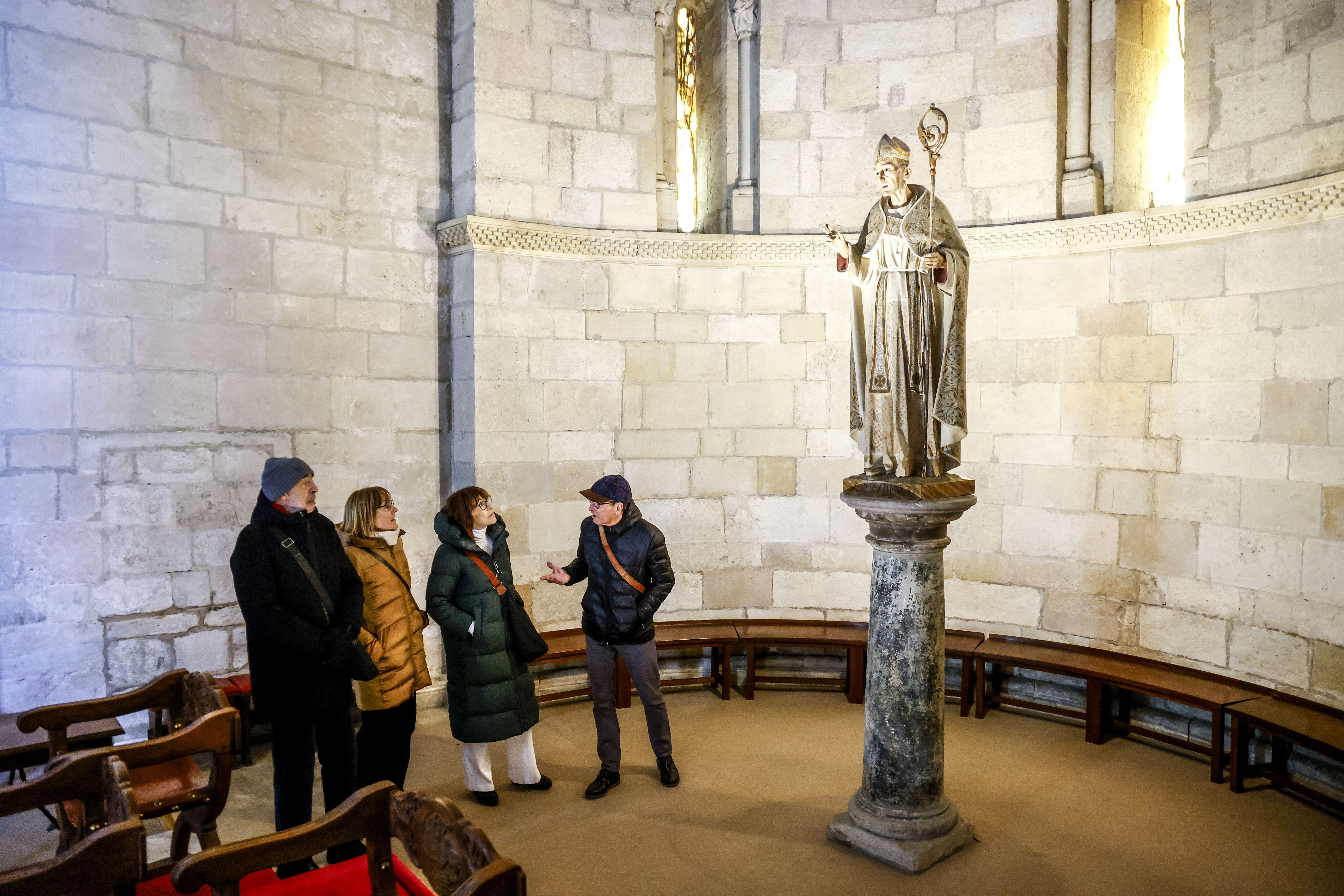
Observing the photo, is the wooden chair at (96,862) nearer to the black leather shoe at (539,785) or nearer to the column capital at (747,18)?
the black leather shoe at (539,785)

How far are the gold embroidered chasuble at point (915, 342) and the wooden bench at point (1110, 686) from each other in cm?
214

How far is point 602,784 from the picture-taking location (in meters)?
4.43

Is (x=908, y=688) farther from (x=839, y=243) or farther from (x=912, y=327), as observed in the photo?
(x=839, y=243)

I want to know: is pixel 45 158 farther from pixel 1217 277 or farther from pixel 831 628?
pixel 1217 277

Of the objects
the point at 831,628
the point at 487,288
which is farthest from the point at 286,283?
the point at 831,628

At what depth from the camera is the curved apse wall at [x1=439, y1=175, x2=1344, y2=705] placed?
16.0 ft

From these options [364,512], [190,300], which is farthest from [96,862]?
[190,300]

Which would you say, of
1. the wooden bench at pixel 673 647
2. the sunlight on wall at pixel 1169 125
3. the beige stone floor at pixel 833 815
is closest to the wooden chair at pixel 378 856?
the beige stone floor at pixel 833 815

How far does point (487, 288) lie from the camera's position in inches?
225

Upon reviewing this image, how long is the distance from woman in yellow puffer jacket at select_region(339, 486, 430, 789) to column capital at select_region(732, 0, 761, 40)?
4521 mm

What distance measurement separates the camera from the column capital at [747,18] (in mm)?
6480

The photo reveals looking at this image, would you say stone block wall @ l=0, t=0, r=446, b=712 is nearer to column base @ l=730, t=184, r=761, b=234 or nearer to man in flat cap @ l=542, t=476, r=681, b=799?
man in flat cap @ l=542, t=476, r=681, b=799

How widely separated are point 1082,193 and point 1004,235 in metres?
0.54

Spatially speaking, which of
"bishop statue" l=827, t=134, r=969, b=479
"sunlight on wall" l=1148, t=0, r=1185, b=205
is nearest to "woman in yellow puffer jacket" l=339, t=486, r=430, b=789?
"bishop statue" l=827, t=134, r=969, b=479
